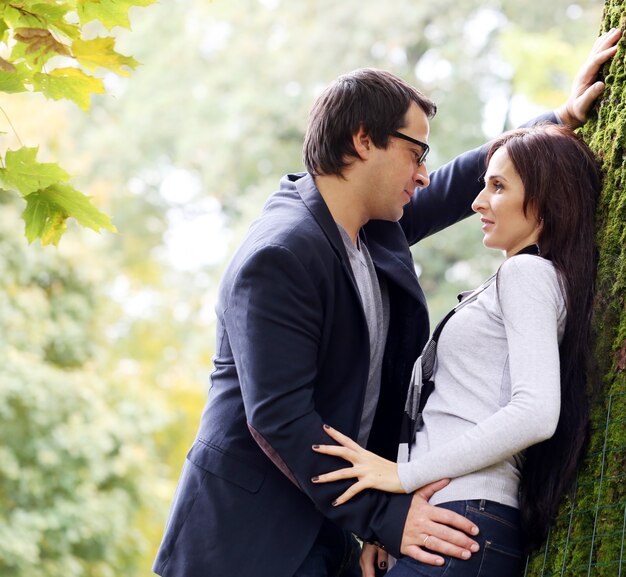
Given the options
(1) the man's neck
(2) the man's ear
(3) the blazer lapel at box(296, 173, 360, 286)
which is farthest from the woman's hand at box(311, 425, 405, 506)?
(2) the man's ear

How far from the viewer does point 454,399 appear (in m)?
2.15

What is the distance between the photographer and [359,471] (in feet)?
7.14

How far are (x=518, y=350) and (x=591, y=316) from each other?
22 centimetres

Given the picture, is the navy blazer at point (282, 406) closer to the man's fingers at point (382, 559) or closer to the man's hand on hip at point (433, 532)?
the man's hand on hip at point (433, 532)

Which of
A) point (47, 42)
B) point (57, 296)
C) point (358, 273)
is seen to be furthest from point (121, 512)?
point (47, 42)

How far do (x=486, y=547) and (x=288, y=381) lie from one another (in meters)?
0.53

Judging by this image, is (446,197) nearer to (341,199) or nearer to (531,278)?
(341,199)

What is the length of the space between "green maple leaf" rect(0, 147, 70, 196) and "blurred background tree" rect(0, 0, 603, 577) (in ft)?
Result: 20.0

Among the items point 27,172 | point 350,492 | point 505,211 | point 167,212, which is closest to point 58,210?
point 27,172

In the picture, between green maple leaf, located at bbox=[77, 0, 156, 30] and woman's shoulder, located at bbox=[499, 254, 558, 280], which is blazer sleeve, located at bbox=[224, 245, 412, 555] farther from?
green maple leaf, located at bbox=[77, 0, 156, 30]

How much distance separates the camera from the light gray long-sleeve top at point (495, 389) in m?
2.00

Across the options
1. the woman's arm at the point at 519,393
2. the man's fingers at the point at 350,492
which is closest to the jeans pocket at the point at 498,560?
the woman's arm at the point at 519,393

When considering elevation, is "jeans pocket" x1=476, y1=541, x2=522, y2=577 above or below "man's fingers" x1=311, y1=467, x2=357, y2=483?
below

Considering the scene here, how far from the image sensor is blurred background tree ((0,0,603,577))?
27.1 feet
